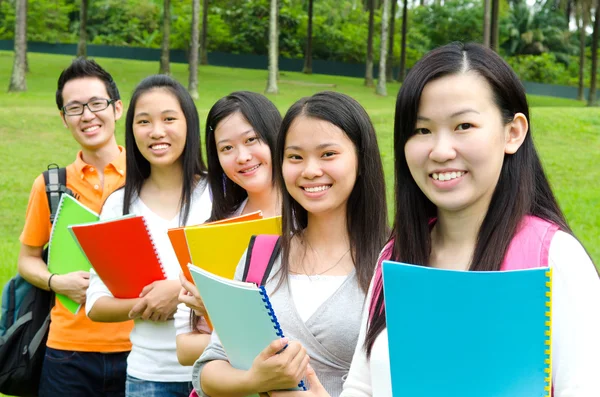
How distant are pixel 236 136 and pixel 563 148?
12269 millimetres

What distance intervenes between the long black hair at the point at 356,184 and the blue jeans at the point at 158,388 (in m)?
0.95

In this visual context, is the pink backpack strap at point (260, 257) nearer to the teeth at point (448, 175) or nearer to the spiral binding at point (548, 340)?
the teeth at point (448, 175)

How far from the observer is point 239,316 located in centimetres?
198

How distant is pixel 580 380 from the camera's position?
5.14ft

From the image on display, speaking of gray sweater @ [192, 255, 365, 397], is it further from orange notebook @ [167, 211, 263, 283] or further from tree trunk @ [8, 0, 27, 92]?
tree trunk @ [8, 0, 27, 92]

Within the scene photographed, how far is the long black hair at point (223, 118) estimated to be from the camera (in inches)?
122

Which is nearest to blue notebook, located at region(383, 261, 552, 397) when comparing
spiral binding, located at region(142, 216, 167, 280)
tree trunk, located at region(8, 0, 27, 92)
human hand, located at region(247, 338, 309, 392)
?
human hand, located at region(247, 338, 309, 392)

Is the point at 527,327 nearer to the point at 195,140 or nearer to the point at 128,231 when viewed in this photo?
the point at 128,231

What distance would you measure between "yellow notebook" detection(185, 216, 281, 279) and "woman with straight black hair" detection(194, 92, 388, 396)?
0.16 m

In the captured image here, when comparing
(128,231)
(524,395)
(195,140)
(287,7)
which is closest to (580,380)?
(524,395)

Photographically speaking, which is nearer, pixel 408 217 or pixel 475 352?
pixel 475 352

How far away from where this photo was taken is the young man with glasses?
346 cm

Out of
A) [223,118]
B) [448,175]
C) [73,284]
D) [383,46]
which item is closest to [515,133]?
[448,175]

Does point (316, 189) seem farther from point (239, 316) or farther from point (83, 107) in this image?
point (83, 107)
